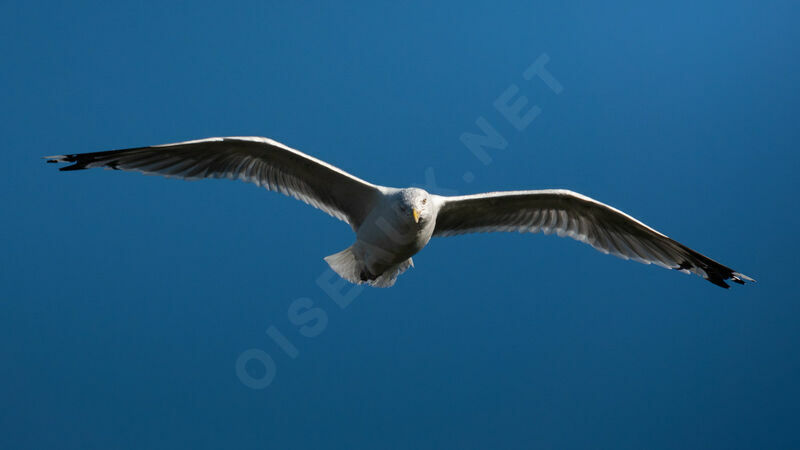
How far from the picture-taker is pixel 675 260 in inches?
203

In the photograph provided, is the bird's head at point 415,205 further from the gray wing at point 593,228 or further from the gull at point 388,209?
the gray wing at point 593,228

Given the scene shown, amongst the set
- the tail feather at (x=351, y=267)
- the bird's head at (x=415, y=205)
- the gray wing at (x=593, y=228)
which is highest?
the gray wing at (x=593, y=228)

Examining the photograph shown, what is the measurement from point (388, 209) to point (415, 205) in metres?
0.24

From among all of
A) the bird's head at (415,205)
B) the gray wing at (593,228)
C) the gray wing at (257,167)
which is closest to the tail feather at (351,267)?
the gray wing at (257,167)

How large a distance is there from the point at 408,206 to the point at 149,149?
170 centimetres

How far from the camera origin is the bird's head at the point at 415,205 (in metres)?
4.22

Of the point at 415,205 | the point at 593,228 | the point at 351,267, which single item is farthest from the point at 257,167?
the point at 593,228

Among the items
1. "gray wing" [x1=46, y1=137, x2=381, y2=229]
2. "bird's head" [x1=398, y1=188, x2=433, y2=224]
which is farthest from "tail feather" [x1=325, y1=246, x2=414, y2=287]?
"bird's head" [x1=398, y1=188, x2=433, y2=224]

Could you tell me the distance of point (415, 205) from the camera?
166 inches

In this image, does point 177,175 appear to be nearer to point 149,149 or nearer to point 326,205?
point 149,149

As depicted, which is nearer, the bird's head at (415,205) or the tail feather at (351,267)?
the bird's head at (415,205)

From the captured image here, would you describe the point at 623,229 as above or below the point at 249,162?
above

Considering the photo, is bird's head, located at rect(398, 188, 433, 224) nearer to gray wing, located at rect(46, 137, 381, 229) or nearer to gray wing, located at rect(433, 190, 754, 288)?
gray wing, located at rect(46, 137, 381, 229)

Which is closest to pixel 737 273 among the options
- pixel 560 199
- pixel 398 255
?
pixel 560 199
